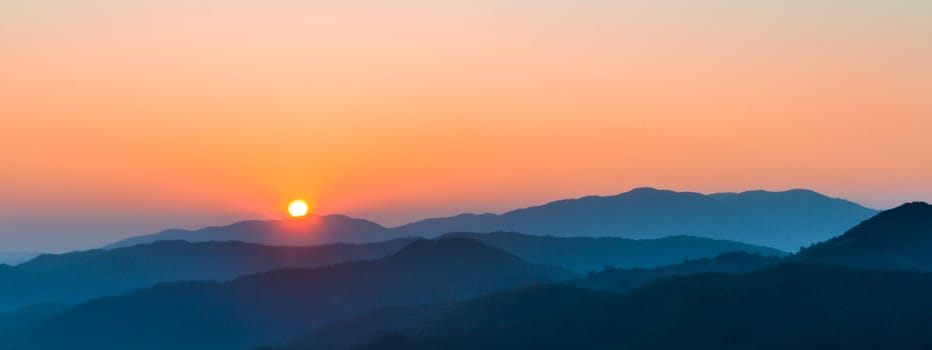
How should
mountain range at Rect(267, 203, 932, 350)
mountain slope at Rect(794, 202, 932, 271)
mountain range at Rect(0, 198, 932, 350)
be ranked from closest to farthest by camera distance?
mountain range at Rect(267, 203, 932, 350) → mountain range at Rect(0, 198, 932, 350) → mountain slope at Rect(794, 202, 932, 271)

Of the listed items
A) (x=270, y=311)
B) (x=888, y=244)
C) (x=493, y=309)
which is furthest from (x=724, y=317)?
(x=270, y=311)

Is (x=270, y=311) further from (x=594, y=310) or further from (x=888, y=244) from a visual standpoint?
(x=888, y=244)

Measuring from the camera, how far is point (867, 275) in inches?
3684

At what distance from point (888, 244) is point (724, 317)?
40437 mm

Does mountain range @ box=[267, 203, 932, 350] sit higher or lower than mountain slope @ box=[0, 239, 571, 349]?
lower

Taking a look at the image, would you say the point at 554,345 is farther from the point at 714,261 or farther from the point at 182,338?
the point at 182,338

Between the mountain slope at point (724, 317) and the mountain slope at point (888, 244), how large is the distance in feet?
57.6

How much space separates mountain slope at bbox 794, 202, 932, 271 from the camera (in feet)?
378

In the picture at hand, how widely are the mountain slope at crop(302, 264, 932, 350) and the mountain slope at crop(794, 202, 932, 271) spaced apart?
17.6m

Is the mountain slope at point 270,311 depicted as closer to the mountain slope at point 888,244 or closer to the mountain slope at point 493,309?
the mountain slope at point 493,309

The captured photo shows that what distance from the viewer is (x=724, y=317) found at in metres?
91.8

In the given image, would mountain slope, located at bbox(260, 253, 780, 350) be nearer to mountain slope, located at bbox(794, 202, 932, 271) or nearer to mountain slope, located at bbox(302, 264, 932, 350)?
→ mountain slope, located at bbox(302, 264, 932, 350)

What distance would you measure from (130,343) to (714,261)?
351ft


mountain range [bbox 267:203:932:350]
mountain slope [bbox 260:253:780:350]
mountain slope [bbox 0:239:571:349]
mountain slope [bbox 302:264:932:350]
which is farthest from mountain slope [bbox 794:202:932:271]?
mountain slope [bbox 0:239:571:349]
